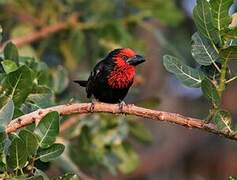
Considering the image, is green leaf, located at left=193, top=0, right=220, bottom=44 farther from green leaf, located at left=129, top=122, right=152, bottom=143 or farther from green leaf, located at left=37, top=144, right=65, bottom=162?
green leaf, located at left=129, top=122, right=152, bottom=143

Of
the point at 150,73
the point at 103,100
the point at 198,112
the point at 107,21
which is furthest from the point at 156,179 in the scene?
the point at 103,100

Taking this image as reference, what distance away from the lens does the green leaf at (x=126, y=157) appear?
3.71m

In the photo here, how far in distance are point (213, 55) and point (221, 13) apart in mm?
136

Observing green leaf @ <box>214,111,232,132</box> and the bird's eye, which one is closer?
green leaf @ <box>214,111,232,132</box>

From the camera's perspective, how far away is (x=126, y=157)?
3750mm

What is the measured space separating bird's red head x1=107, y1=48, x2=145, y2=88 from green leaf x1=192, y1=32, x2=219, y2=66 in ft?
2.42

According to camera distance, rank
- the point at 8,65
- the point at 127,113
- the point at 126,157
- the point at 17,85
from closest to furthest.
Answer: the point at 127,113
the point at 17,85
the point at 8,65
the point at 126,157

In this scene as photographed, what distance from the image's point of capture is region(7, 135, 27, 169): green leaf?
1.91 meters

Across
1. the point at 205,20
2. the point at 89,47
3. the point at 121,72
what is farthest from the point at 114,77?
the point at 89,47

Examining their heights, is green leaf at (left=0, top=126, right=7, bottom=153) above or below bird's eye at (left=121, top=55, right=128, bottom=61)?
below

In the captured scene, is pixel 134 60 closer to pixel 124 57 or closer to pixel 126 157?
pixel 124 57

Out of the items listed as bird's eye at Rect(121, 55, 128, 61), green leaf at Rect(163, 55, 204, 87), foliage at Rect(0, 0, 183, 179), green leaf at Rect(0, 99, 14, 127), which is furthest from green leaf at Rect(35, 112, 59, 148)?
bird's eye at Rect(121, 55, 128, 61)

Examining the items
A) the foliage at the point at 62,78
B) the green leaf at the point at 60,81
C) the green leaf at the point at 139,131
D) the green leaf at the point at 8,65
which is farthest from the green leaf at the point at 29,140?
the green leaf at the point at 139,131

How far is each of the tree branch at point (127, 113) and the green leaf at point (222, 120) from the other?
0.6 inches
